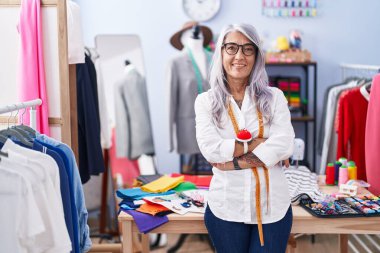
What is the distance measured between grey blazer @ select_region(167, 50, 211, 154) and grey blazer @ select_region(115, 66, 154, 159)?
15.2 inches

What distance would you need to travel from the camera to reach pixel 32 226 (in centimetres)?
165

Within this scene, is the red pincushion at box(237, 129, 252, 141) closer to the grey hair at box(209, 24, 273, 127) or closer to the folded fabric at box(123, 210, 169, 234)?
the grey hair at box(209, 24, 273, 127)

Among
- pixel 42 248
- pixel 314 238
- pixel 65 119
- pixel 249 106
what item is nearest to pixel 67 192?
pixel 42 248

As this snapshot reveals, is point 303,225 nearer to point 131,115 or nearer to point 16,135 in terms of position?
point 16,135

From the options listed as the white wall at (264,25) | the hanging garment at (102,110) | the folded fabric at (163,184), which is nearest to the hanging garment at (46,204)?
the folded fabric at (163,184)

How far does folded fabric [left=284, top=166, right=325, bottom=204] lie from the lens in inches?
105

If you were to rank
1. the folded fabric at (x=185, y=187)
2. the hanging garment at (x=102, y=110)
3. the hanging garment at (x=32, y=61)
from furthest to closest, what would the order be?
the hanging garment at (x=102, y=110)
the folded fabric at (x=185, y=187)
the hanging garment at (x=32, y=61)

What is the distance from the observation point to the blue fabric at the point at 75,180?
208 centimetres

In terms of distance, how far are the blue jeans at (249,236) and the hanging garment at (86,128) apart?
119 cm

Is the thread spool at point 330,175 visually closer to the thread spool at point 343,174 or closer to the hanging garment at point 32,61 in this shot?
the thread spool at point 343,174

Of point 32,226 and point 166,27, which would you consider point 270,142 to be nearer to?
point 32,226

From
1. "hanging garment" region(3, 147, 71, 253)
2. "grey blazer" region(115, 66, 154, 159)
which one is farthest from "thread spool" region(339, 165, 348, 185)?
"grey blazer" region(115, 66, 154, 159)

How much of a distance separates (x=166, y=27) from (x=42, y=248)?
3.66 meters

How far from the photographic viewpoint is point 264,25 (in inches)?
201
